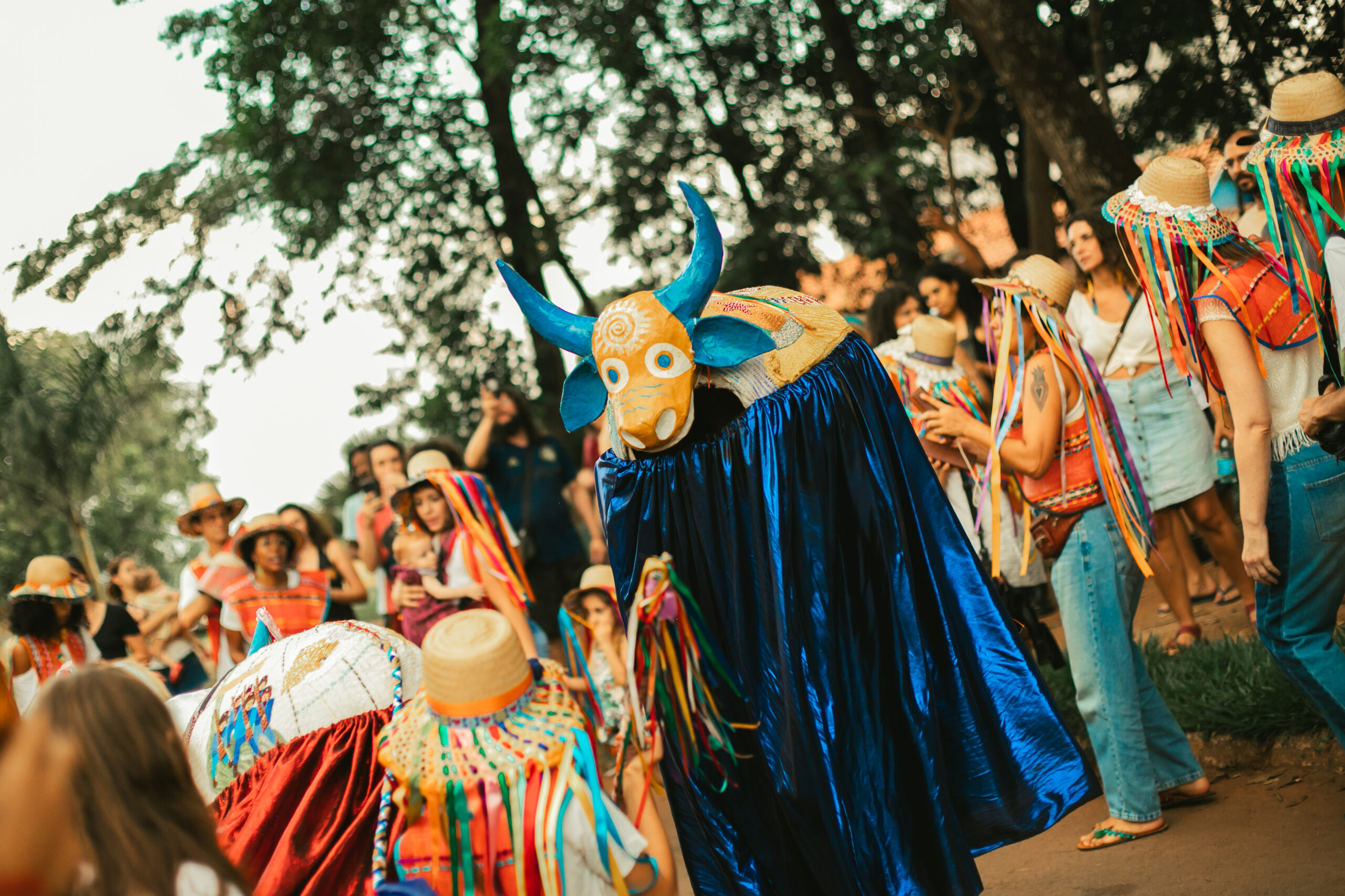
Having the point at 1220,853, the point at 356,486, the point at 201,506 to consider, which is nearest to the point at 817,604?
the point at 1220,853

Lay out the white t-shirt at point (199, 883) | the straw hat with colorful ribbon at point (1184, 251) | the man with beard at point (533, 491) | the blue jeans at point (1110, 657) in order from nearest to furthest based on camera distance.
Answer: the white t-shirt at point (199, 883) → the straw hat with colorful ribbon at point (1184, 251) → the blue jeans at point (1110, 657) → the man with beard at point (533, 491)

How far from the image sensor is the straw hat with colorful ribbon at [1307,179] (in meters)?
2.95

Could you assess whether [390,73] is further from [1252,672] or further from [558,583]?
[1252,672]

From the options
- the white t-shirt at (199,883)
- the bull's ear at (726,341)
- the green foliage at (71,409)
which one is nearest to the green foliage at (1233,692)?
the bull's ear at (726,341)

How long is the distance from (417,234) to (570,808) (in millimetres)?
11142

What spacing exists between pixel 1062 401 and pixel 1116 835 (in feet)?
5.07

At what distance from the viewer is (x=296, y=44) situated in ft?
35.3

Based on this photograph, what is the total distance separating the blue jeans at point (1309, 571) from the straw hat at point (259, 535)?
472 cm

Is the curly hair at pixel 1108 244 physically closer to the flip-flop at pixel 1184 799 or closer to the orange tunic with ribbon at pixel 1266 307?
the orange tunic with ribbon at pixel 1266 307

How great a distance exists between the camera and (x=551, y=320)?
287 centimetres

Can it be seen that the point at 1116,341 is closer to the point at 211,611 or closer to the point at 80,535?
the point at 211,611

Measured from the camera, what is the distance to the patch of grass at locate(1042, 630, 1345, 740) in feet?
13.7

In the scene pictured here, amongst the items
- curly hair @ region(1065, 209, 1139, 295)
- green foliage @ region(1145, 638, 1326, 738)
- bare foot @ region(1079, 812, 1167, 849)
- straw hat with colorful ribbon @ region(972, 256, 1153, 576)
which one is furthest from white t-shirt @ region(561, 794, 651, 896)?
curly hair @ region(1065, 209, 1139, 295)

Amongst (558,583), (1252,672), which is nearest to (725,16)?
(558,583)
